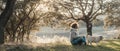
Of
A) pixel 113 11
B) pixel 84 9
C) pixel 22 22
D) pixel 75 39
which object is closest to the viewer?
pixel 75 39

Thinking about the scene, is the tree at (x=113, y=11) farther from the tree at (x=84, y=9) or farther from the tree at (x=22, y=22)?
the tree at (x=22, y=22)

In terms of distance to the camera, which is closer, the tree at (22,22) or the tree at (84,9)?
the tree at (22,22)

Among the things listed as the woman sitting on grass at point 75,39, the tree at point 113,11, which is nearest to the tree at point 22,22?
the woman sitting on grass at point 75,39

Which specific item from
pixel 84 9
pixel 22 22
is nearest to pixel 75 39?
pixel 22 22

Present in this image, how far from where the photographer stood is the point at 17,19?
21781 mm

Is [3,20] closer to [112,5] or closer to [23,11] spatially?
[23,11]

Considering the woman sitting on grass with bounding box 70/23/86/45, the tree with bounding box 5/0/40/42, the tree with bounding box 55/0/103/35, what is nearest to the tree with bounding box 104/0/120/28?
the tree with bounding box 55/0/103/35

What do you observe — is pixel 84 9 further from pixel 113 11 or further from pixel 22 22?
pixel 22 22

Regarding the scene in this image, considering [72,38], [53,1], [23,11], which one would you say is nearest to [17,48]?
[72,38]

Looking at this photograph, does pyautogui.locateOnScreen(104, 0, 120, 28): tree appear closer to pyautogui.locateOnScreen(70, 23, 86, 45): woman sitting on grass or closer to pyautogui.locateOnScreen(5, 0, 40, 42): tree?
pyautogui.locateOnScreen(5, 0, 40, 42): tree

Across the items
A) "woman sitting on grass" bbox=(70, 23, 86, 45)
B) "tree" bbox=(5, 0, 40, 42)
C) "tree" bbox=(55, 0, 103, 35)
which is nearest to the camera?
"woman sitting on grass" bbox=(70, 23, 86, 45)

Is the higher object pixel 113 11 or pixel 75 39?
pixel 75 39

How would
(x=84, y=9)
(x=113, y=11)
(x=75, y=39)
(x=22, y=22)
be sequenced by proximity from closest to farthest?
(x=75, y=39) < (x=22, y=22) < (x=113, y=11) < (x=84, y=9)

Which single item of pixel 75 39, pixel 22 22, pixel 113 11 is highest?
pixel 75 39
